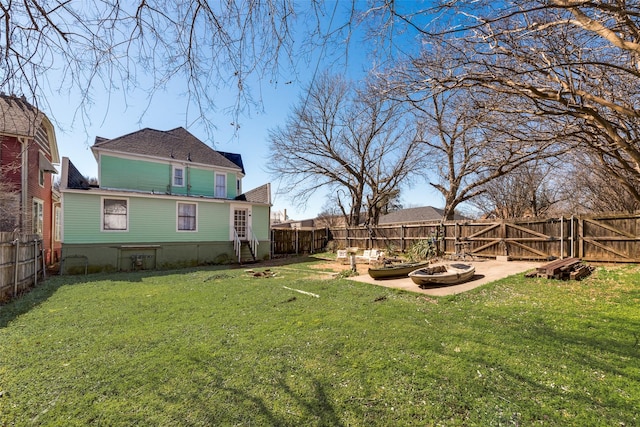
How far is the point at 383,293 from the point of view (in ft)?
24.7

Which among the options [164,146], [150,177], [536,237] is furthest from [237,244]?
[536,237]

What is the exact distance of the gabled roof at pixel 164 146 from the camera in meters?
14.1

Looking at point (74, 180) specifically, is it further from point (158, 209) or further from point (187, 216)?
point (187, 216)

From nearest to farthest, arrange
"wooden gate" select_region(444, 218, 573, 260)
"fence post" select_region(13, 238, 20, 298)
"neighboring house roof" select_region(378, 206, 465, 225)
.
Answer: "fence post" select_region(13, 238, 20, 298) < "wooden gate" select_region(444, 218, 573, 260) < "neighboring house roof" select_region(378, 206, 465, 225)

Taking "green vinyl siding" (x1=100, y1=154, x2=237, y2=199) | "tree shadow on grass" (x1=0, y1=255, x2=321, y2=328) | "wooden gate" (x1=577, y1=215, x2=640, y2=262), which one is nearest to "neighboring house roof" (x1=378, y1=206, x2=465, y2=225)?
"green vinyl siding" (x1=100, y1=154, x2=237, y2=199)

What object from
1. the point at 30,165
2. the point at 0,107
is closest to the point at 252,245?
the point at 30,165

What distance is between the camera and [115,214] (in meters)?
12.8

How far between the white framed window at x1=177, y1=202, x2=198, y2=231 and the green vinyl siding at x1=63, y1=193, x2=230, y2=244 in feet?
0.61

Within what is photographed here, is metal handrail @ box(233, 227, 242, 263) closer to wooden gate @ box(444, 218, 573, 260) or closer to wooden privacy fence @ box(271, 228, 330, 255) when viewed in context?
wooden privacy fence @ box(271, 228, 330, 255)

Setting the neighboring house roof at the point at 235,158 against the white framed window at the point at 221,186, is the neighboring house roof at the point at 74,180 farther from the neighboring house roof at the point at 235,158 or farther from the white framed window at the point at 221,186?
the neighboring house roof at the point at 235,158

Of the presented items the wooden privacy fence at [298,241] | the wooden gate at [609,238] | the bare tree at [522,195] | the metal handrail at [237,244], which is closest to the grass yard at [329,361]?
the wooden gate at [609,238]

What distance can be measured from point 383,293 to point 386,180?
1812 centimetres

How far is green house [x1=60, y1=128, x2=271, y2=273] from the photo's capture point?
12039 mm

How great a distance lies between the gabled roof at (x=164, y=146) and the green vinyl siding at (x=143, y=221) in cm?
265
